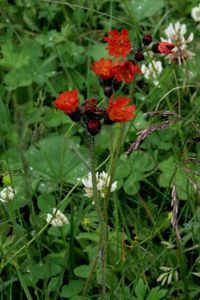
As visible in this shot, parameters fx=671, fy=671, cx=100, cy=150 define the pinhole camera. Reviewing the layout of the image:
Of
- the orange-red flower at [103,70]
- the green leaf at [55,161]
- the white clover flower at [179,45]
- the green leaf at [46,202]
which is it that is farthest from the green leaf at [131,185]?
the orange-red flower at [103,70]

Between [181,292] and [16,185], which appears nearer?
[181,292]

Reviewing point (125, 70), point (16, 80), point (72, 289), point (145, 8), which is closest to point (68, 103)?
point (125, 70)

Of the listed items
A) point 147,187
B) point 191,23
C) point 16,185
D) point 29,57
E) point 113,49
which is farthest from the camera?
point 191,23

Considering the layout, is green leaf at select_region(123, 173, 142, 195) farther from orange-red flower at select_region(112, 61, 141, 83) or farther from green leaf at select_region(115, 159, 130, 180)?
orange-red flower at select_region(112, 61, 141, 83)

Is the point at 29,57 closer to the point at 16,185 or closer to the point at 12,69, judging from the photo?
the point at 12,69

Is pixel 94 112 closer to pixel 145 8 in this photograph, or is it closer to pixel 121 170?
pixel 121 170

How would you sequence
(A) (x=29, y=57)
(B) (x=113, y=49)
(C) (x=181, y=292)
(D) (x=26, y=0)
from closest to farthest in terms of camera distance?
(B) (x=113, y=49) < (C) (x=181, y=292) < (A) (x=29, y=57) < (D) (x=26, y=0)

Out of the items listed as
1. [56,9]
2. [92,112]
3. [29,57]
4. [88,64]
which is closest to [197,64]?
[88,64]

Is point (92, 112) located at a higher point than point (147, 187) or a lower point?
higher
